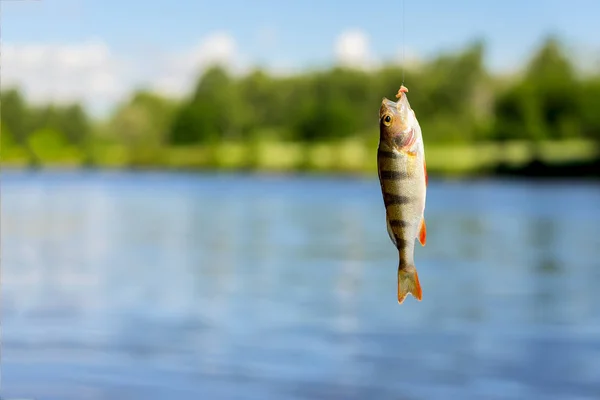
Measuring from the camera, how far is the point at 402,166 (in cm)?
430

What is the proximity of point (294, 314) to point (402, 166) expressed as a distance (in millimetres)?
13800

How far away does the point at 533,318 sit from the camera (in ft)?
58.7

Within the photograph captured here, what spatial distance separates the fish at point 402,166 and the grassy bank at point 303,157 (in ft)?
279

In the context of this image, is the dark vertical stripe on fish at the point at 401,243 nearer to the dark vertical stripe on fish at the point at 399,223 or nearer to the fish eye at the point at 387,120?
the dark vertical stripe on fish at the point at 399,223

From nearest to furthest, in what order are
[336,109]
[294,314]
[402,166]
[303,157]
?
[402,166] → [294,314] → [336,109] → [303,157]

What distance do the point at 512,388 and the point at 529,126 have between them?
87.7 meters

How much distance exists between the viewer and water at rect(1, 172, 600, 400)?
12.8 meters

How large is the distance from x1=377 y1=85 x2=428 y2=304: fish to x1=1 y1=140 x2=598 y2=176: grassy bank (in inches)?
3351

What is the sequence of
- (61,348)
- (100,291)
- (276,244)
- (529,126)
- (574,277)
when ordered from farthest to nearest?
1. (529,126)
2. (276,244)
3. (574,277)
4. (100,291)
5. (61,348)

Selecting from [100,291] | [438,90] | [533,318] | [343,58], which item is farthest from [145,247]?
[343,58]

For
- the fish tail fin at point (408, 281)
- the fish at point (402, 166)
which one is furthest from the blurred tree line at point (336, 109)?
the fish at point (402, 166)

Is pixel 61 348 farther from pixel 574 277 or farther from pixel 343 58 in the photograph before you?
pixel 343 58

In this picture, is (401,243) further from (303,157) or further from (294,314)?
(303,157)

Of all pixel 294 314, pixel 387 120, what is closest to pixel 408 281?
pixel 387 120
